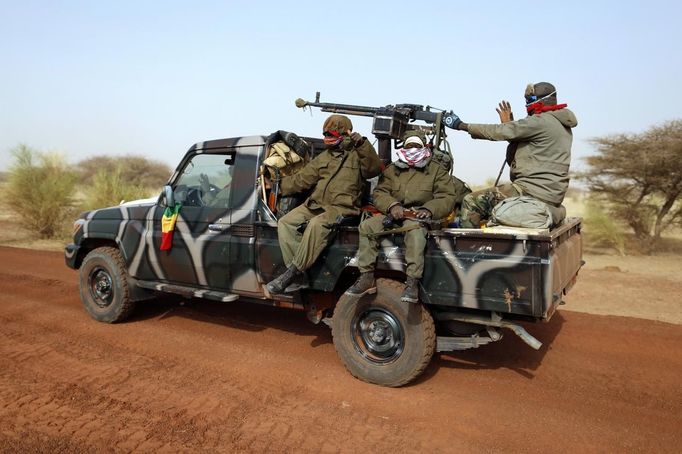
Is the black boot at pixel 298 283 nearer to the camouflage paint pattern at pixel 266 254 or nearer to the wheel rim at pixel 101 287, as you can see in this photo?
the camouflage paint pattern at pixel 266 254

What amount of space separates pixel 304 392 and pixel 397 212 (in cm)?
158

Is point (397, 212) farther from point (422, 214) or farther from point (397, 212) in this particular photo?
point (422, 214)

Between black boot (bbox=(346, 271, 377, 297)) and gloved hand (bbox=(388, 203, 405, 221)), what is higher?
gloved hand (bbox=(388, 203, 405, 221))

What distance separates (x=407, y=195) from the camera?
4520 mm

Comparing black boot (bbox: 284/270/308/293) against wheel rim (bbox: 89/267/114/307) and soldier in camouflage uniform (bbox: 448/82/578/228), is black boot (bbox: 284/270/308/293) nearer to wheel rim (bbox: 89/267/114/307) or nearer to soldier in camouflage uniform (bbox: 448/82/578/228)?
soldier in camouflage uniform (bbox: 448/82/578/228)

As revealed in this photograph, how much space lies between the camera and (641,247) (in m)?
13.3

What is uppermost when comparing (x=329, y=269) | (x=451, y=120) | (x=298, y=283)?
(x=451, y=120)

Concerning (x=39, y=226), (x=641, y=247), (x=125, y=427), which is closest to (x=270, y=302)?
(x=125, y=427)

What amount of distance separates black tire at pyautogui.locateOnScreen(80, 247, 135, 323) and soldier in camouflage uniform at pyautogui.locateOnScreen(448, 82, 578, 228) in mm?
3804

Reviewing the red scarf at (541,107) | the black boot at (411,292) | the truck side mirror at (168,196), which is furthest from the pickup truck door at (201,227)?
the red scarf at (541,107)

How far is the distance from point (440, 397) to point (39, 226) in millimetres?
14403

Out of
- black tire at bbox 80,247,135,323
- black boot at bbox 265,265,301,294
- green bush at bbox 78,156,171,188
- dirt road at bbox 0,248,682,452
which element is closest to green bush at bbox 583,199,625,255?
dirt road at bbox 0,248,682,452

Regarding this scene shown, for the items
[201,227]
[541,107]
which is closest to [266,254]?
[201,227]

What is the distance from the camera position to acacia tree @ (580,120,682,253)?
12.3m
